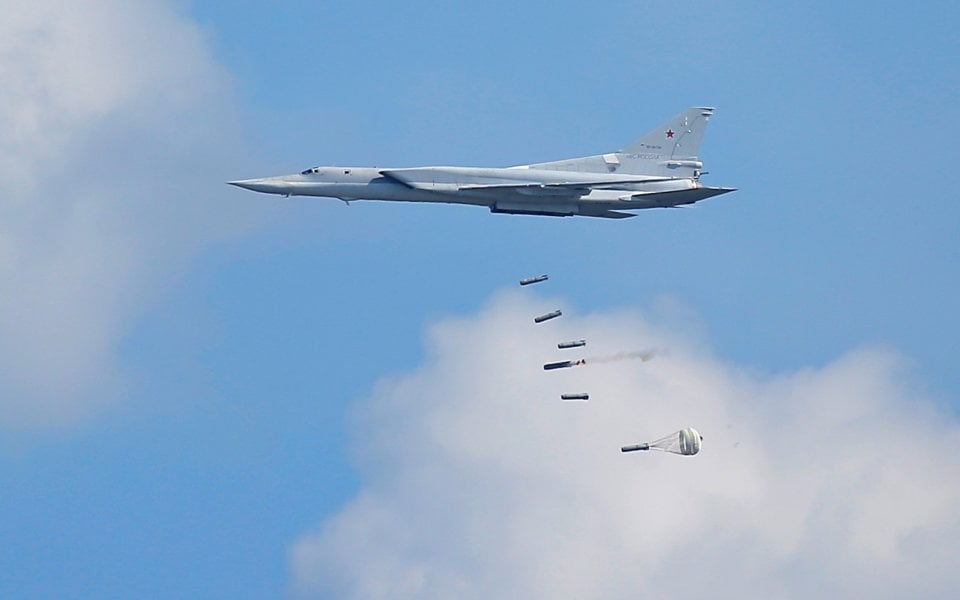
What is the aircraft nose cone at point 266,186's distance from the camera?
6750cm

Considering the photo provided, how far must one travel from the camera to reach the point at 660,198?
6594 centimetres

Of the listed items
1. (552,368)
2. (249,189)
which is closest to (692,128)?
(552,368)

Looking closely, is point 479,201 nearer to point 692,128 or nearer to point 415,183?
point 415,183

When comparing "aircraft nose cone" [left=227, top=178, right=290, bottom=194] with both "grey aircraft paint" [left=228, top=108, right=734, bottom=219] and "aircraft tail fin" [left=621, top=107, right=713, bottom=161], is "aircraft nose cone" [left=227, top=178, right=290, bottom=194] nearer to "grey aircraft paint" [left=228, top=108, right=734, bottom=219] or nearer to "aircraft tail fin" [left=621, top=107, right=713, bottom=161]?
"grey aircraft paint" [left=228, top=108, right=734, bottom=219]

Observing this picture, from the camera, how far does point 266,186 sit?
67.7 metres

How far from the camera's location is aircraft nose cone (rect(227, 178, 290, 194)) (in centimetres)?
6750

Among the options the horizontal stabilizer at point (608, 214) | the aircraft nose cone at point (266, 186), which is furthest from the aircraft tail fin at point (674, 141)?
the aircraft nose cone at point (266, 186)

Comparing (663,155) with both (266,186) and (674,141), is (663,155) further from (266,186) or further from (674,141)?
→ (266,186)

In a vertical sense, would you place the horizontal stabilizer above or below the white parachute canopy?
above

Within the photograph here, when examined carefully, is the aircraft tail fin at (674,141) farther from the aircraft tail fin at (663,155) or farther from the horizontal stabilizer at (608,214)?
the horizontal stabilizer at (608,214)

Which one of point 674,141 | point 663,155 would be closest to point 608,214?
point 663,155

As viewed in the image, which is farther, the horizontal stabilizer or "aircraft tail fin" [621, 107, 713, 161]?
"aircraft tail fin" [621, 107, 713, 161]

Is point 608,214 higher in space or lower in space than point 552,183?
lower

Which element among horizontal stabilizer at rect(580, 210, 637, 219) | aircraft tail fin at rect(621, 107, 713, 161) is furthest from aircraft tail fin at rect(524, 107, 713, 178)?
horizontal stabilizer at rect(580, 210, 637, 219)
